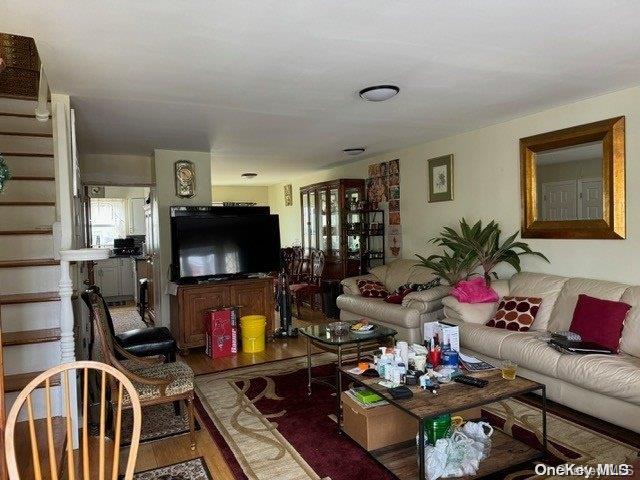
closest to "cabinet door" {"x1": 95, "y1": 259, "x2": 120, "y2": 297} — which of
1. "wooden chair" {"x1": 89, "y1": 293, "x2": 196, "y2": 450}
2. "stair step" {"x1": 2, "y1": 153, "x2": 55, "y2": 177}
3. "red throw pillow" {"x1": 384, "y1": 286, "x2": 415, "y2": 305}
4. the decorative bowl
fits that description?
"stair step" {"x1": 2, "y1": 153, "x2": 55, "y2": 177}

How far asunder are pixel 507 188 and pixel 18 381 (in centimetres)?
428

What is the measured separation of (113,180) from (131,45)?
11.9 feet

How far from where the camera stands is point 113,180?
5.50 m

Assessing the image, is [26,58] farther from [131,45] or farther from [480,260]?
[480,260]

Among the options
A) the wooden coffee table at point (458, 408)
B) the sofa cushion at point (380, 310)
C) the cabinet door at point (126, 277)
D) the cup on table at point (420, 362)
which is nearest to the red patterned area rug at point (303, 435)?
the wooden coffee table at point (458, 408)

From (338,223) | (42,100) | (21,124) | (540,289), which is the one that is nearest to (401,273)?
(338,223)

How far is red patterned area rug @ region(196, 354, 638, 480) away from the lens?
93.7 inches

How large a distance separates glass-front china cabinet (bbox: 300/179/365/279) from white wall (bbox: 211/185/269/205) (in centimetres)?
285

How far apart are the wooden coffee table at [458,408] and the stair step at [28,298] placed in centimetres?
199

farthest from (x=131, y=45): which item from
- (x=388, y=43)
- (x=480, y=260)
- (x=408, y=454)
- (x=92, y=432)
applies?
(x=480, y=260)

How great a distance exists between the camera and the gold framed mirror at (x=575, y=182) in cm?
343

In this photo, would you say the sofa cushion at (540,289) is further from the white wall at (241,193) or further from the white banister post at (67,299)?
the white wall at (241,193)

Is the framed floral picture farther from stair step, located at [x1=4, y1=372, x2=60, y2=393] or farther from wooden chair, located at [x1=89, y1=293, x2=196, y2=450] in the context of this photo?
stair step, located at [x1=4, y1=372, x2=60, y2=393]

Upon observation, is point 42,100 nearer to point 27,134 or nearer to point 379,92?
point 27,134
